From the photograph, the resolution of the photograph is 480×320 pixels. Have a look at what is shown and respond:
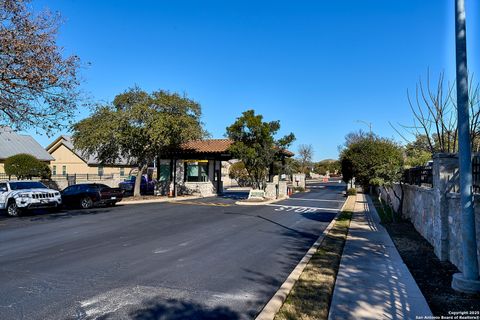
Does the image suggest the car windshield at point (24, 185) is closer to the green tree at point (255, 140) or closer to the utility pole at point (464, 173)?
the green tree at point (255, 140)

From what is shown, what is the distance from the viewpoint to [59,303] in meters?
5.56

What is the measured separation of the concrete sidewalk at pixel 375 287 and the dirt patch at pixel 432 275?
0.49ft

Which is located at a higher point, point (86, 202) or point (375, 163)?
point (375, 163)

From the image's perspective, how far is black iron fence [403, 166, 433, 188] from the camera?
10860mm

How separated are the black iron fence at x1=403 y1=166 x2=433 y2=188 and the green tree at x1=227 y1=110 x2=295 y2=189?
11.9 m

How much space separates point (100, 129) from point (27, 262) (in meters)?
17.6

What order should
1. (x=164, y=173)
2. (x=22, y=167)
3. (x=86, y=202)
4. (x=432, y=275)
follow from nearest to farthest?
(x=432, y=275)
(x=86, y=202)
(x=22, y=167)
(x=164, y=173)

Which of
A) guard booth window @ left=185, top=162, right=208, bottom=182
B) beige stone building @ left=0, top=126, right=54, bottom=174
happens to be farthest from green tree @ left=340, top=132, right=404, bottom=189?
beige stone building @ left=0, top=126, right=54, bottom=174

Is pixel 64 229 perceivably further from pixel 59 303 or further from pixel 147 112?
pixel 147 112

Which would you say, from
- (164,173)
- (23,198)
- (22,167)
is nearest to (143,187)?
(164,173)

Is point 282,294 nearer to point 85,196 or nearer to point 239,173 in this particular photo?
point 85,196

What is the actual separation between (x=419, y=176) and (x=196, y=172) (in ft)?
73.6

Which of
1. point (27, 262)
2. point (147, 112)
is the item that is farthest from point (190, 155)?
point (27, 262)

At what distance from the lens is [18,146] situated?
4366 cm
